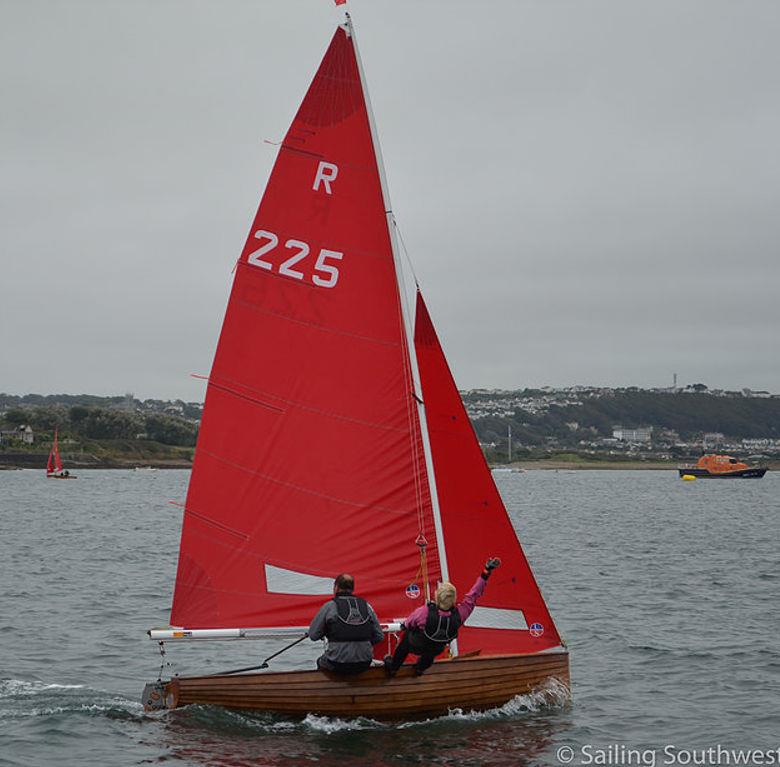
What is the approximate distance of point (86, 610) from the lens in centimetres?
2586

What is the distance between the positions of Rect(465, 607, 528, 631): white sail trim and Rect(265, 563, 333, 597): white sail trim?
194cm

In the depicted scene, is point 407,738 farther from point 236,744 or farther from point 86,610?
point 86,610

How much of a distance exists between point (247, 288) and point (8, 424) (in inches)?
6676

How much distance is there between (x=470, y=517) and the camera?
15.7m

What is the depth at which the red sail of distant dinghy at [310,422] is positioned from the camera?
49.7ft

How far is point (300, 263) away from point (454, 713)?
5971mm

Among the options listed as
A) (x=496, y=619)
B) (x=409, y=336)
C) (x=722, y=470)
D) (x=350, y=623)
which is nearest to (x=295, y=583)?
(x=350, y=623)

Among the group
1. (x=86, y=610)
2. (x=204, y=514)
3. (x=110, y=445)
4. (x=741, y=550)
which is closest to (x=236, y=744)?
(x=204, y=514)

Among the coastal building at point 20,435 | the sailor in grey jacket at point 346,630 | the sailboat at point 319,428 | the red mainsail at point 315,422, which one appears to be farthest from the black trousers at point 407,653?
the coastal building at point 20,435

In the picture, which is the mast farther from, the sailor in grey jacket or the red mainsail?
the sailor in grey jacket

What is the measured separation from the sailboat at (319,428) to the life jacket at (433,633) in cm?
87

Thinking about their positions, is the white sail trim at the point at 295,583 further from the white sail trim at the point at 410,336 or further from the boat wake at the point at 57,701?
the boat wake at the point at 57,701

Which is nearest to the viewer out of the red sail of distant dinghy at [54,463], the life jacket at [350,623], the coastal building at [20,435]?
the life jacket at [350,623]

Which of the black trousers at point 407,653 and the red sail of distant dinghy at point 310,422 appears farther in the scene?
the red sail of distant dinghy at point 310,422
